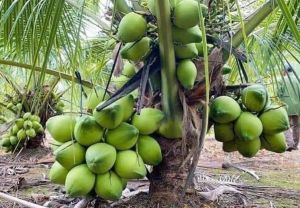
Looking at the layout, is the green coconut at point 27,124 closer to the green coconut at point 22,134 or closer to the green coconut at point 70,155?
the green coconut at point 22,134

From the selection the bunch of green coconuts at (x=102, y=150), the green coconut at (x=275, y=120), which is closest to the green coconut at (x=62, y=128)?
the bunch of green coconuts at (x=102, y=150)

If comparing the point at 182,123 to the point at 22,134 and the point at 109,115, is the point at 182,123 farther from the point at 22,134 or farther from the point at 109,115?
the point at 22,134

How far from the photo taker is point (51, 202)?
1.25 metres

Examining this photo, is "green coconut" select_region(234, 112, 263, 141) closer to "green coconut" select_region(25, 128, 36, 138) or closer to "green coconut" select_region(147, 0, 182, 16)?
"green coconut" select_region(147, 0, 182, 16)

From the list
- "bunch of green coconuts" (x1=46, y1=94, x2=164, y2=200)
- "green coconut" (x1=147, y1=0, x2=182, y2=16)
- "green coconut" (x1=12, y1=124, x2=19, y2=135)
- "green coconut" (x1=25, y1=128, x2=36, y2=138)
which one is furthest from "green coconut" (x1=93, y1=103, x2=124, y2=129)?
"green coconut" (x1=12, y1=124, x2=19, y2=135)

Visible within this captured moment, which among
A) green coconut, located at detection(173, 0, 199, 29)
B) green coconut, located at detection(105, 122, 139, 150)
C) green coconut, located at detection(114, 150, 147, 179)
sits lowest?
green coconut, located at detection(114, 150, 147, 179)

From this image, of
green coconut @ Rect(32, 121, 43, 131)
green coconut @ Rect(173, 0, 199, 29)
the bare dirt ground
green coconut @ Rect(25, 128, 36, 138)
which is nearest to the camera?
green coconut @ Rect(173, 0, 199, 29)

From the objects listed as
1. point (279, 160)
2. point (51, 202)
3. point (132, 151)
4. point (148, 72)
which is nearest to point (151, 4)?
point (148, 72)

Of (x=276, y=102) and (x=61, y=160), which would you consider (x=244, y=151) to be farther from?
(x=61, y=160)

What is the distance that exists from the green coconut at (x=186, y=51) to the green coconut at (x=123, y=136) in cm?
19

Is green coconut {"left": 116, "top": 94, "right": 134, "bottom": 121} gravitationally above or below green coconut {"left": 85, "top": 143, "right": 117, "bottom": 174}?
above

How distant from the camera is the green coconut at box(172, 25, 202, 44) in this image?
0.89m

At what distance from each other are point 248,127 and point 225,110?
0.06 metres

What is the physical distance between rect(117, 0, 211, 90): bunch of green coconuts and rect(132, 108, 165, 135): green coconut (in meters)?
0.09
